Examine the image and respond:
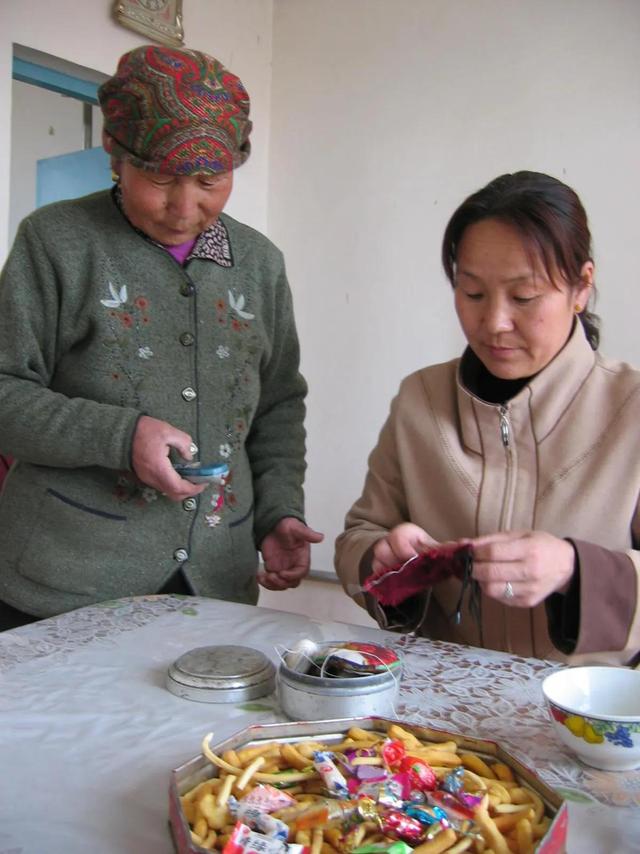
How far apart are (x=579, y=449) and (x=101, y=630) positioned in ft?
2.40

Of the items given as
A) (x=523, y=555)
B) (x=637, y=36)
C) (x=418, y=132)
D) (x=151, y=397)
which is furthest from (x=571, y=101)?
(x=523, y=555)

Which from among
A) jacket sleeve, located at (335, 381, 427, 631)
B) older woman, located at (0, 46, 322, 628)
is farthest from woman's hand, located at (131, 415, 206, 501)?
jacket sleeve, located at (335, 381, 427, 631)

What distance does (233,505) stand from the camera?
1.46 metres

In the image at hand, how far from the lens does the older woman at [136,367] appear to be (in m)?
1.27

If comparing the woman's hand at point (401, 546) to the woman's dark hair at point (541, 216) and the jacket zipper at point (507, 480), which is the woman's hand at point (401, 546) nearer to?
the jacket zipper at point (507, 480)

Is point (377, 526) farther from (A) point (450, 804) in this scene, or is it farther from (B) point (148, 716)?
(A) point (450, 804)

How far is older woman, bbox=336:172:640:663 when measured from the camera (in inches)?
47.3

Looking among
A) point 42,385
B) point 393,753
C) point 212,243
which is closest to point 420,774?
point 393,753

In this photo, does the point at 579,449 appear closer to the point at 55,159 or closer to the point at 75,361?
the point at 75,361

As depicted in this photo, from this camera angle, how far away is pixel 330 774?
0.68m

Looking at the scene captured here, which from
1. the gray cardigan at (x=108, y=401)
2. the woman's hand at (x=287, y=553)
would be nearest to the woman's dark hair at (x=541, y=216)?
the gray cardigan at (x=108, y=401)

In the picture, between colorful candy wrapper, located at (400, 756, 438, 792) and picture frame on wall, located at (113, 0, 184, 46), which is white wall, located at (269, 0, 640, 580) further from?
colorful candy wrapper, located at (400, 756, 438, 792)

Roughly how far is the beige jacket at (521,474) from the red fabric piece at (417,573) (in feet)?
0.23

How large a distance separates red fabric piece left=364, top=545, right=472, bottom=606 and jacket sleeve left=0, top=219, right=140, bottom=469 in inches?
16.3
